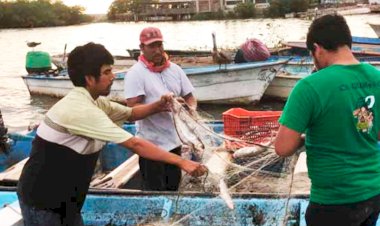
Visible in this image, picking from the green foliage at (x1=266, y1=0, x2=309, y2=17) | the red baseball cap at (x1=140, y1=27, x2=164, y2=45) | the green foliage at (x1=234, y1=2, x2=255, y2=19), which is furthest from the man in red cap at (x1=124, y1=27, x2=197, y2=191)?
the green foliage at (x1=234, y1=2, x2=255, y2=19)

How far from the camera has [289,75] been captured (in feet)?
42.7

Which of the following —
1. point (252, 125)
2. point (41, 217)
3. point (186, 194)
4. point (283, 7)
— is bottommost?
point (283, 7)

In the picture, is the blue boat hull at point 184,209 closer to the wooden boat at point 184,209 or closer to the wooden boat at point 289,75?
the wooden boat at point 184,209

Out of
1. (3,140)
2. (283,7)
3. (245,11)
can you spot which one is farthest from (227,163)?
(245,11)

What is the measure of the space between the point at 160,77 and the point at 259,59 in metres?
8.96

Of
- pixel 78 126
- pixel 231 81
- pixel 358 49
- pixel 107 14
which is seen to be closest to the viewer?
pixel 78 126

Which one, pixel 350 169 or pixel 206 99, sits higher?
pixel 350 169

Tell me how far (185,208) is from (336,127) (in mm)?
2104

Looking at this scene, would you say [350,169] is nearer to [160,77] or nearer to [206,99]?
[160,77]

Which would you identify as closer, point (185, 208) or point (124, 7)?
point (185, 208)

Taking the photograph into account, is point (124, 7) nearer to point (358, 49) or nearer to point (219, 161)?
point (358, 49)

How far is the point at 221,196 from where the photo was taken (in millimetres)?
3770

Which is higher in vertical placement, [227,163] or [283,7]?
[227,163]

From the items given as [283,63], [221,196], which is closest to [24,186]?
[221,196]
